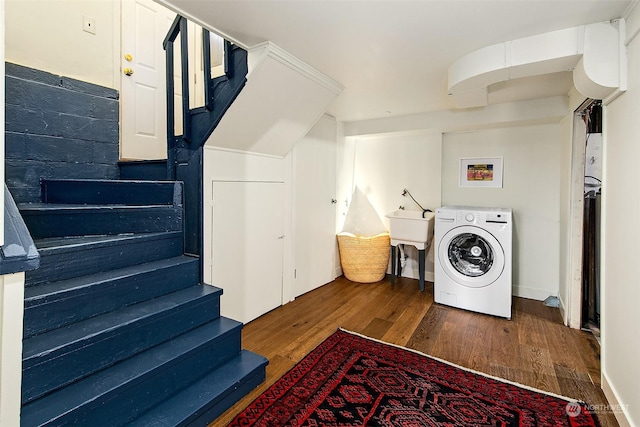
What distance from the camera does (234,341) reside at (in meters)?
1.96

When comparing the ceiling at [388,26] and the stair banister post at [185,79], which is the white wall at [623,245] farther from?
the stair banister post at [185,79]

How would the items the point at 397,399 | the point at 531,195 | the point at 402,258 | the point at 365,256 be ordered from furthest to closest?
the point at 402,258, the point at 365,256, the point at 531,195, the point at 397,399

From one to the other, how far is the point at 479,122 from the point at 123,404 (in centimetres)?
365

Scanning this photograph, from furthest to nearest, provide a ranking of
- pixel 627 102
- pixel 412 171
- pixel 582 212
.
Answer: pixel 412 171 → pixel 582 212 → pixel 627 102

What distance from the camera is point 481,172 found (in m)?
3.78

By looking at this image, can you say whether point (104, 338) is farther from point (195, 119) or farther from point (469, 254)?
point (469, 254)

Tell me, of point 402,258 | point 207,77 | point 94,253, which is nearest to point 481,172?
point 402,258

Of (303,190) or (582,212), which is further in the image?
(303,190)

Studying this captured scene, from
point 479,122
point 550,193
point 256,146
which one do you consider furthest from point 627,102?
point 256,146

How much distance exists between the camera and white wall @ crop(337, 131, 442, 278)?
4.06 m

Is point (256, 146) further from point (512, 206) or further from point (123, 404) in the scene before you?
point (512, 206)

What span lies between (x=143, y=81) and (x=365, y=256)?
3013 mm

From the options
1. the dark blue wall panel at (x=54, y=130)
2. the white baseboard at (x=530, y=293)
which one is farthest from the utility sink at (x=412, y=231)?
the dark blue wall panel at (x=54, y=130)

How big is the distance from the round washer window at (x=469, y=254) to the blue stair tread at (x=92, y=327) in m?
2.52
